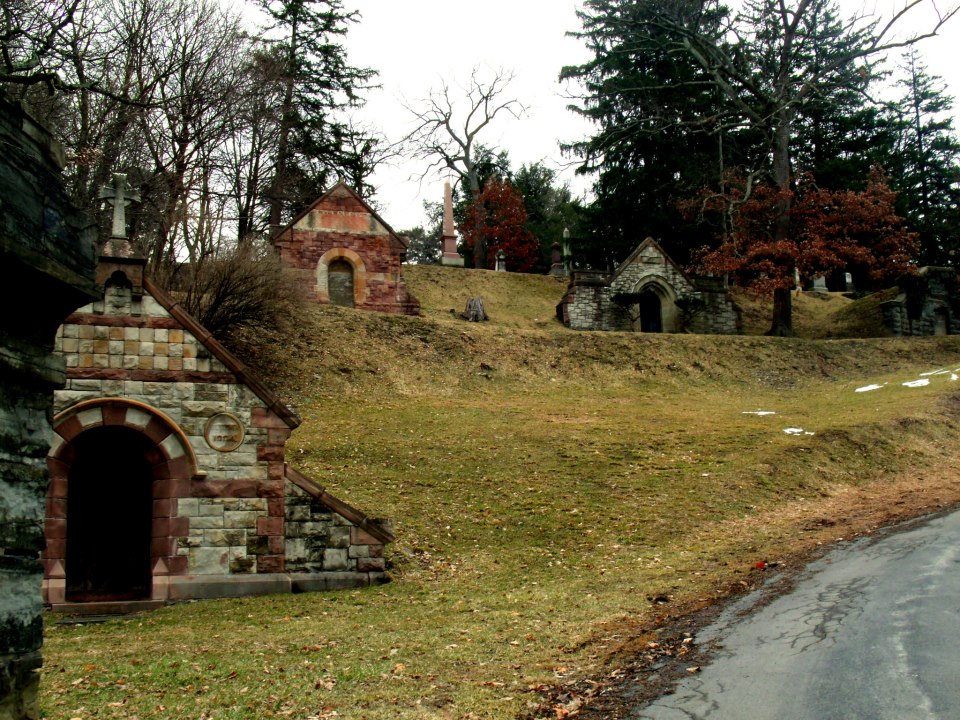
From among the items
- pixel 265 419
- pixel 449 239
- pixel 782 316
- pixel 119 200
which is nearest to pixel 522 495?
pixel 265 419

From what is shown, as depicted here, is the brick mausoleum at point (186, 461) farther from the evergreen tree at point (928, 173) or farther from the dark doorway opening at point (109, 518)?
the evergreen tree at point (928, 173)

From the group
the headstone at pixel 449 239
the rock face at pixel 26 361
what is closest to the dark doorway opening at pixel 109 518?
the rock face at pixel 26 361

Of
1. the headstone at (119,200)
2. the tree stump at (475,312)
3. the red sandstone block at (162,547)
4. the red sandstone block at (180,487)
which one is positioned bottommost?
the red sandstone block at (162,547)

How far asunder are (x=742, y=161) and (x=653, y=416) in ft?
88.0

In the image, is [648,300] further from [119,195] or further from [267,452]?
[267,452]

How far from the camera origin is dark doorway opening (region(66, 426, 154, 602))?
1382cm

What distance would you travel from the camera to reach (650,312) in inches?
1495

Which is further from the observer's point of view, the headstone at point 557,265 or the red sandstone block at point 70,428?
the headstone at point 557,265

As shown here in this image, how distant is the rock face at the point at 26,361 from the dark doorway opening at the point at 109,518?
896cm

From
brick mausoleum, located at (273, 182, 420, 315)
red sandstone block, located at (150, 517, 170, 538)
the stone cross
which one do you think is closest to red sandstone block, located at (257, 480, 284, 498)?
red sandstone block, located at (150, 517, 170, 538)

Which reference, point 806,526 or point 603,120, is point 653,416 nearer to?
point 806,526

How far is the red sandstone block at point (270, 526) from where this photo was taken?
13.4 metres

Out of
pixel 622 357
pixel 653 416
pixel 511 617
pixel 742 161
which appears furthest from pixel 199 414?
pixel 742 161

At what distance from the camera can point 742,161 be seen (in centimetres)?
4700
